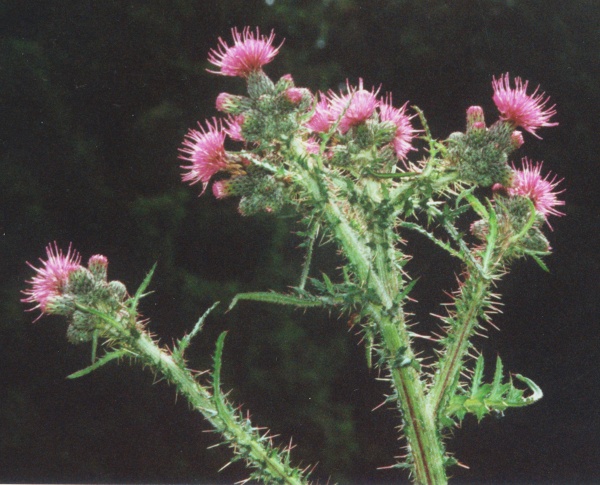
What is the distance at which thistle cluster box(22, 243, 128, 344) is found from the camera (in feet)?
7.63

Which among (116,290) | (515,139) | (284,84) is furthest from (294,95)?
(116,290)

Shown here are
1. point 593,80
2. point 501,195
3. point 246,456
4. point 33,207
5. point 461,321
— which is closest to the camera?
point 246,456

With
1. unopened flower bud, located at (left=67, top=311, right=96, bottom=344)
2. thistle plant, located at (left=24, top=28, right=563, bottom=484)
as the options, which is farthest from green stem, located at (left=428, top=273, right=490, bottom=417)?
unopened flower bud, located at (left=67, top=311, right=96, bottom=344)

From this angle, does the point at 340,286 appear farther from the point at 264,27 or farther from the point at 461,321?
the point at 264,27

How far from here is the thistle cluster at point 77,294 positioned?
2.33 meters

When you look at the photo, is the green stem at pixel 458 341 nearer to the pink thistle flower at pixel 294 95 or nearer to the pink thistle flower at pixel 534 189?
the pink thistle flower at pixel 534 189

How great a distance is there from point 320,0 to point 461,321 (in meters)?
1.70

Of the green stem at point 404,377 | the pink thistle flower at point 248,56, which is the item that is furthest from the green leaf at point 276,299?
the pink thistle flower at point 248,56

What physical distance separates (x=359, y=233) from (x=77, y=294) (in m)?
1.00

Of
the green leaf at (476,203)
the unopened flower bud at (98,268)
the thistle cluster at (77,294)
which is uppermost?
the green leaf at (476,203)

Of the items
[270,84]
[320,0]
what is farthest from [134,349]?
[320,0]

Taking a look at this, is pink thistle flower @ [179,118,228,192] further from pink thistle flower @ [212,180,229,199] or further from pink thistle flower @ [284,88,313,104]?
pink thistle flower @ [284,88,313,104]

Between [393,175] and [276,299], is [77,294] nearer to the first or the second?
[276,299]

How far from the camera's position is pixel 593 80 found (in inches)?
130
